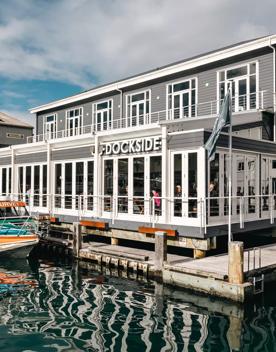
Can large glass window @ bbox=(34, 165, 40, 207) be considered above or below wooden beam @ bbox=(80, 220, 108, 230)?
above

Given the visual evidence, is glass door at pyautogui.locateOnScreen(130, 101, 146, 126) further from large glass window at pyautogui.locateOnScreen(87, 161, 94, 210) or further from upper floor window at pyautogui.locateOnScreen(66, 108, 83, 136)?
large glass window at pyautogui.locateOnScreen(87, 161, 94, 210)

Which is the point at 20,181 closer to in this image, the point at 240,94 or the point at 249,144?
the point at 240,94

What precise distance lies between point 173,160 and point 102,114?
1572cm

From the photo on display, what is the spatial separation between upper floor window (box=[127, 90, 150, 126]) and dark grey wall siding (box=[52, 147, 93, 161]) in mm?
6566

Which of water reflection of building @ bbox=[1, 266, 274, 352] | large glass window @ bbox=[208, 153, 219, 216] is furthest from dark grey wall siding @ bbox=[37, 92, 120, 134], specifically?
water reflection of building @ bbox=[1, 266, 274, 352]

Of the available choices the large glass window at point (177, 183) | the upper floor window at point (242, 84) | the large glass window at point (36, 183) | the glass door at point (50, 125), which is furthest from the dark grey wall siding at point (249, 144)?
the glass door at point (50, 125)

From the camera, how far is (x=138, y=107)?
27.3 metres

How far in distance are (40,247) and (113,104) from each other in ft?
43.4

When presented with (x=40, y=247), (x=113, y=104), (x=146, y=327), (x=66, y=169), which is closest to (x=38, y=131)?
(x=113, y=104)

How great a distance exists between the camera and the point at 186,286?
12352 mm

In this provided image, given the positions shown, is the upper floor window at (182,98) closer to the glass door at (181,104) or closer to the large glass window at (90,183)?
the glass door at (181,104)

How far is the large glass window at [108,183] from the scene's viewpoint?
18.4 m

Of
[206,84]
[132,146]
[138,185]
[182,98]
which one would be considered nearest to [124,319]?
[138,185]

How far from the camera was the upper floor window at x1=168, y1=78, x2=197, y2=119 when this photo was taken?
23797 millimetres
